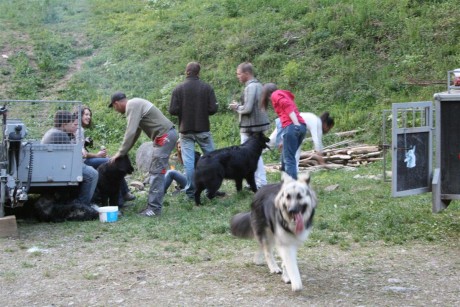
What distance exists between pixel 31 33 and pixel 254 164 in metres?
15.1

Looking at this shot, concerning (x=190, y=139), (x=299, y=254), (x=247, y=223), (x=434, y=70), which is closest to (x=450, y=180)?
(x=299, y=254)

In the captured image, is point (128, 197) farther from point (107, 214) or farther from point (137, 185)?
point (137, 185)

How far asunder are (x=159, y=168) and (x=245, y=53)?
32.1ft

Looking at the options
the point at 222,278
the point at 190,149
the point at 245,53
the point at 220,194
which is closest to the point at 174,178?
the point at 190,149

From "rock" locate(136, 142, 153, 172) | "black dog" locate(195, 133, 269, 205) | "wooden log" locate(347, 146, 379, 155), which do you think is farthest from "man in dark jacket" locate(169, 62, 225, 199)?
"wooden log" locate(347, 146, 379, 155)

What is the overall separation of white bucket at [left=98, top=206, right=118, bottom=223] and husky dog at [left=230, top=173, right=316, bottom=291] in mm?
3425

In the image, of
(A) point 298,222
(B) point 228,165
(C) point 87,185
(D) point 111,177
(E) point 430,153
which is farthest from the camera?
(B) point 228,165

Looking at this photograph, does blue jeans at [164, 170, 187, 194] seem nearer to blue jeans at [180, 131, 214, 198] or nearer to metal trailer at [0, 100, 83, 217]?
blue jeans at [180, 131, 214, 198]

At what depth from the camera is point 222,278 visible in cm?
696

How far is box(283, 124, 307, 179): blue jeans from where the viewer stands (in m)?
9.96

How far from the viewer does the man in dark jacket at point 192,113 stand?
439 inches

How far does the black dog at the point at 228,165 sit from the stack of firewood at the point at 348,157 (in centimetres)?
313

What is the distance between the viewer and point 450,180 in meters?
8.49

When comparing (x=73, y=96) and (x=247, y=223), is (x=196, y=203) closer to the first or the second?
(x=247, y=223)
